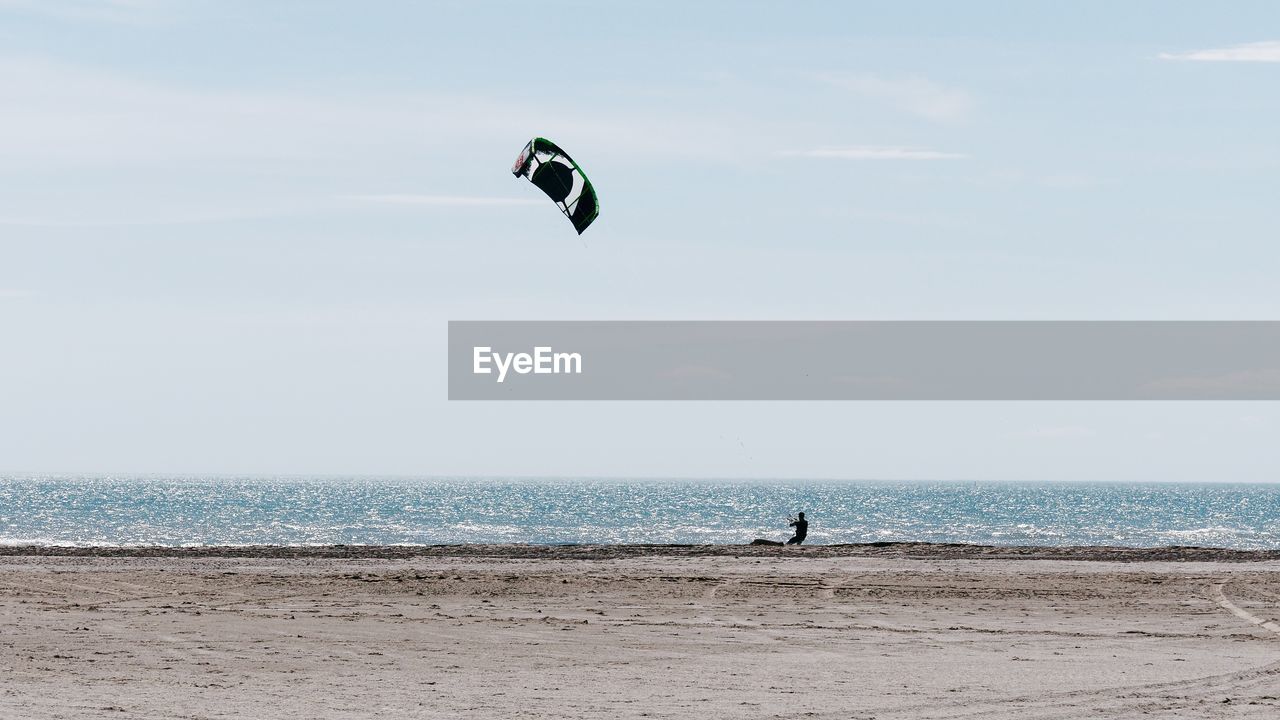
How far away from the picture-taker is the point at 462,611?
1772 cm

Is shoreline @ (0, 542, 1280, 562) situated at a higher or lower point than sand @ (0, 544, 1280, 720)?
higher

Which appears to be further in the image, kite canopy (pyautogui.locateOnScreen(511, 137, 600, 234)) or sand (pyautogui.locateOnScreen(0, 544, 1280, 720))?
kite canopy (pyautogui.locateOnScreen(511, 137, 600, 234))

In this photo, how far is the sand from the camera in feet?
37.7

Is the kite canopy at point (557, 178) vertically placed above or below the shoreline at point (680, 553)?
above

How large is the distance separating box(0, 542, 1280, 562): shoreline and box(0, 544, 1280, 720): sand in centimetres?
163

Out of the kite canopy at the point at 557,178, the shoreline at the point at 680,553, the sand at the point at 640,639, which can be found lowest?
the sand at the point at 640,639

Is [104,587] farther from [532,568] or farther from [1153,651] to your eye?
[1153,651]

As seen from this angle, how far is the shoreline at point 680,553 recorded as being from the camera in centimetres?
2722

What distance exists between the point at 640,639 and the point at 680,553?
12345 millimetres

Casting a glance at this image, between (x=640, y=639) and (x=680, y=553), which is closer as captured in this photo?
(x=640, y=639)

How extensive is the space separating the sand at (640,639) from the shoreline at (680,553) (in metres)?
1.63

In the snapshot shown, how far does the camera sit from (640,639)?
15.3 meters

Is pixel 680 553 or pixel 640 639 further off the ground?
pixel 680 553

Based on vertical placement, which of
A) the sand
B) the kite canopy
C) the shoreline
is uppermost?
the kite canopy
